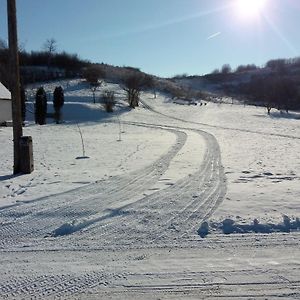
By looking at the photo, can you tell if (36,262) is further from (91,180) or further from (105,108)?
(105,108)

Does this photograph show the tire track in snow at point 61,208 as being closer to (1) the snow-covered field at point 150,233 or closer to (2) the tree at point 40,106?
(1) the snow-covered field at point 150,233

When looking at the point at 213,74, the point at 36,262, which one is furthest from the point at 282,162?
the point at 213,74

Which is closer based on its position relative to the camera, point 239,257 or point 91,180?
point 239,257

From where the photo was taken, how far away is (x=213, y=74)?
17475cm

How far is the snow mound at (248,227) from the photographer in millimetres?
6457

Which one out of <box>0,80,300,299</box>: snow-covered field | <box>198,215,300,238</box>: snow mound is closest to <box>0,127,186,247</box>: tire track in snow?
<box>0,80,300,299</box>: snow-covered field

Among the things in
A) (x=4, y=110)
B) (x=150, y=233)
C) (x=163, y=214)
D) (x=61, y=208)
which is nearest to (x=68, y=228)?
(x=61, y=208)

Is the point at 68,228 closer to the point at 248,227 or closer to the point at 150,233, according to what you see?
the point at 150,233

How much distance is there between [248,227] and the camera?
6613 millimetres

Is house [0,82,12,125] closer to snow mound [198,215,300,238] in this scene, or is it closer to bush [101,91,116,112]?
bush [101,91,116,112]

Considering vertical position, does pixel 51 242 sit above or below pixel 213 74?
below

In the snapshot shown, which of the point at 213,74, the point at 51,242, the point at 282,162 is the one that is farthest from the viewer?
the point at 213,74

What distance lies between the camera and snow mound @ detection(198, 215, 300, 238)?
254 inches

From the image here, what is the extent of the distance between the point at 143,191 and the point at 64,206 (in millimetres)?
2047
